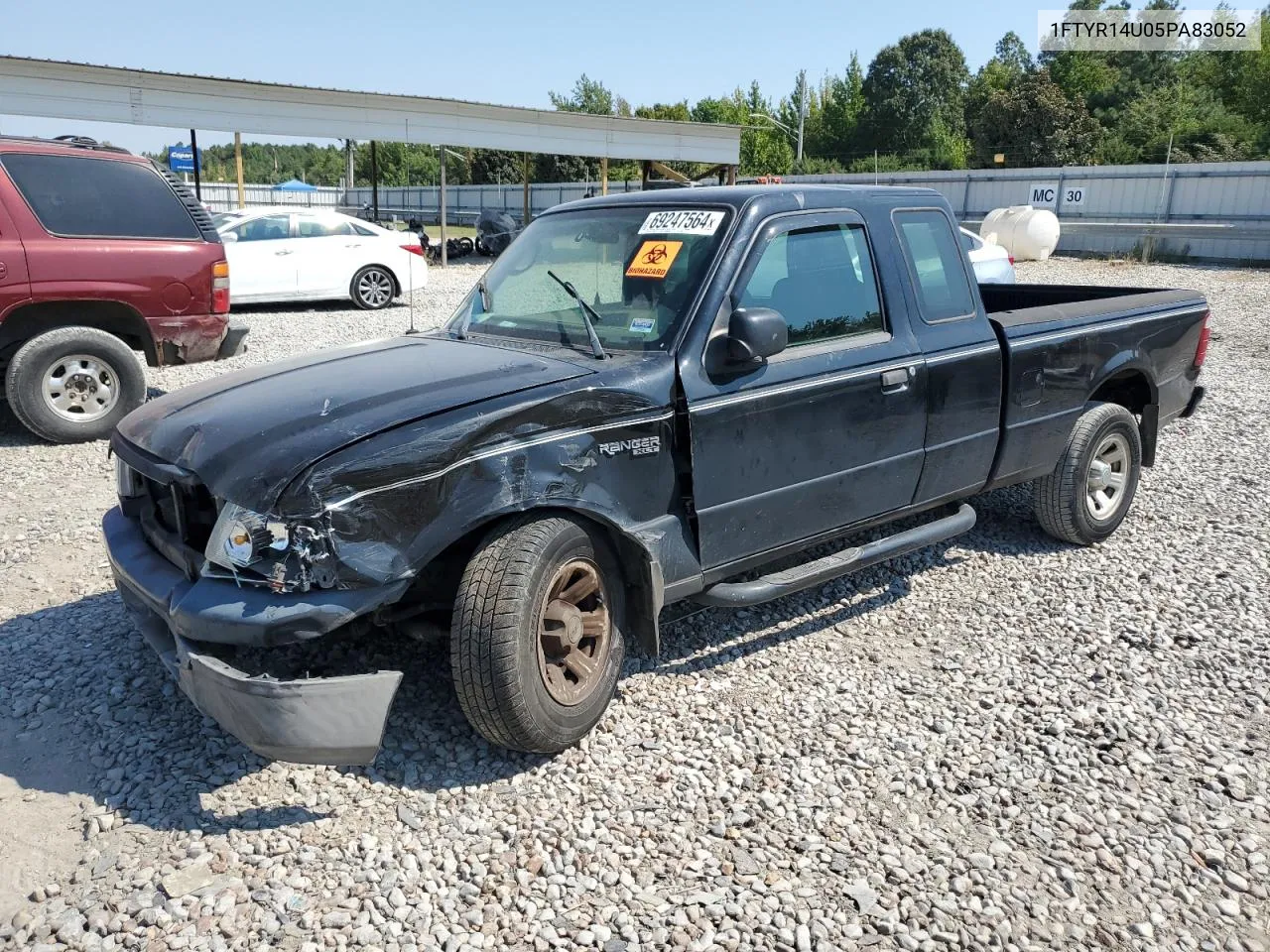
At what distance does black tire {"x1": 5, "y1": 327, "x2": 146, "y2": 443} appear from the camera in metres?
7.37

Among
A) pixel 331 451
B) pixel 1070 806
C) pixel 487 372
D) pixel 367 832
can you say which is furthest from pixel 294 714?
pixel 1070 806

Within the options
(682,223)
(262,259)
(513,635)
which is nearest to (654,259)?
(682,223)

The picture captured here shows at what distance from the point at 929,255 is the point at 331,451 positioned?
3124mm

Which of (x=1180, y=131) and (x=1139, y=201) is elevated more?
(x=1180, y=131)

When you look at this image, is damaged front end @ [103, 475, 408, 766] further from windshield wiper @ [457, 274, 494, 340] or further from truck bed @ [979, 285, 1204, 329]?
truck bed @ [979, 285, 1204, 329]

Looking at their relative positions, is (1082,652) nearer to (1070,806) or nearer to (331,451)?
(1070,806)

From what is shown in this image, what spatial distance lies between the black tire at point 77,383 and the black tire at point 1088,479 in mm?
6638

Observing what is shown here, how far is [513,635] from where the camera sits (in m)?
3.17

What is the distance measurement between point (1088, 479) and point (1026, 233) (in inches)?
845

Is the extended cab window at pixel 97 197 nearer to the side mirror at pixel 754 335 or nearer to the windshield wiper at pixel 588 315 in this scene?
the windshield wiper at pixel 588 315

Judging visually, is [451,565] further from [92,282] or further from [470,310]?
[92,282]

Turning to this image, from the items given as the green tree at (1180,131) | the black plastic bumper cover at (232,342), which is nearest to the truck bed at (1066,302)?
the black plastic bumper cover at (232,342)

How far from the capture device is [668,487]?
3693mm

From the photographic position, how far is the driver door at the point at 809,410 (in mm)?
3799
